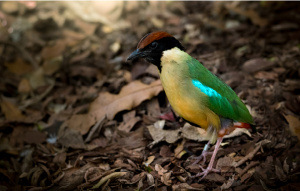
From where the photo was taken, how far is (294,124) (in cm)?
420

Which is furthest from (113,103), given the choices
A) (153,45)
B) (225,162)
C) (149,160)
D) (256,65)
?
(256,65)

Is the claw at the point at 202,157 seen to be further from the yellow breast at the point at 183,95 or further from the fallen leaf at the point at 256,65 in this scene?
the fallen leaf at the point at 256,65

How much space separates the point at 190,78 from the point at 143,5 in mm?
4518

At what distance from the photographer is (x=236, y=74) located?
5.14 m

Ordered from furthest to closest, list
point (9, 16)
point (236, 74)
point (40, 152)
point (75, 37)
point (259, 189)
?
point (9, 16), point (75, 37), point (236, 74), point (40, 152), point (259, 189)

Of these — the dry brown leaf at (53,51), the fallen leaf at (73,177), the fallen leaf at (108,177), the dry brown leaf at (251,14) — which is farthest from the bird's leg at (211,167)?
the dry brown leaf at (53,51)

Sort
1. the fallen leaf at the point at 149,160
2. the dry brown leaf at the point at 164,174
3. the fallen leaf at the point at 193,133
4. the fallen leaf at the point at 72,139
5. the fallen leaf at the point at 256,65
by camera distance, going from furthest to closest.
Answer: the fallen leaf at the point at 256,65, the fallen leaf at the point at 72,139, the fallen leaf at the point at 193,133, the fallen leaf at the point at 149,160, the dry brown leaf at the point at 164,174

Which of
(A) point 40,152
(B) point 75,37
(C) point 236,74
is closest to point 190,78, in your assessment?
(C) point 236,74

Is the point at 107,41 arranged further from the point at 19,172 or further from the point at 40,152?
the point at 19,172

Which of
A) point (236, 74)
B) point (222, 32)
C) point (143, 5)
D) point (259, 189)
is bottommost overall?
point (259, 189)

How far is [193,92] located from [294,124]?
149 cm

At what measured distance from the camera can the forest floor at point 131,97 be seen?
3.93 m

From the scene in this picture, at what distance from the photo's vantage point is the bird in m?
3.63

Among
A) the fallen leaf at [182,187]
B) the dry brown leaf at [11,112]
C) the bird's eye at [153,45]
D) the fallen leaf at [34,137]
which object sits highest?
the bird's eye at [153,45]
